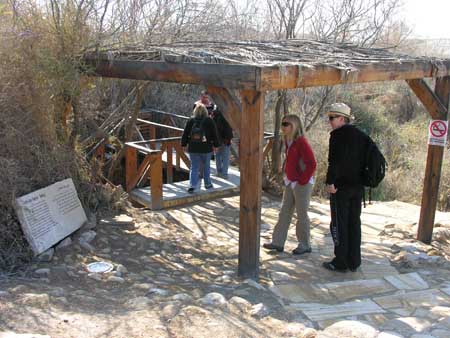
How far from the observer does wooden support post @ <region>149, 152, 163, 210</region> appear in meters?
8.09

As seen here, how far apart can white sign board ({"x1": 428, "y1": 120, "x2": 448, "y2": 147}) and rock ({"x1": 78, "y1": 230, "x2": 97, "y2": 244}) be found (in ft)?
15.1

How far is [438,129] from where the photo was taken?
680cm

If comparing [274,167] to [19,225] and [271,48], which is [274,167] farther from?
[19,225]

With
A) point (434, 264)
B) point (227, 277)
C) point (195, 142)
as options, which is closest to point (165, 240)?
point (227, 277)

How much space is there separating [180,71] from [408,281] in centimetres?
335

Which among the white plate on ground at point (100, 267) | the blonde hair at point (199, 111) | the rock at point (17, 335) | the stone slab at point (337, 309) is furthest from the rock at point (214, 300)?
the blonde hair at point (199, 111)

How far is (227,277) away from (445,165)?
30.3ft

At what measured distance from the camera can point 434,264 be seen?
6.19 m

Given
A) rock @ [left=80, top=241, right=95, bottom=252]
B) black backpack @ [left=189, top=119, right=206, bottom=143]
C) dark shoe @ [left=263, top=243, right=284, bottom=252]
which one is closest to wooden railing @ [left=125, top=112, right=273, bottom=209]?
black backpack @ [left=189, top=119, right=206, bottom=143]

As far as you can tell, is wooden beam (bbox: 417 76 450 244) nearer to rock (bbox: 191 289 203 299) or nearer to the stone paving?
the stone paving

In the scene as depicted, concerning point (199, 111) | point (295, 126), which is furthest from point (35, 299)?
point (199, 111)

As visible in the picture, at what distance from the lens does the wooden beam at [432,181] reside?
6902 millimetres

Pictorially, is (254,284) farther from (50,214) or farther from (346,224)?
(50,214)

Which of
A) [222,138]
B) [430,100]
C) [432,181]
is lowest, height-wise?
[432,181]
